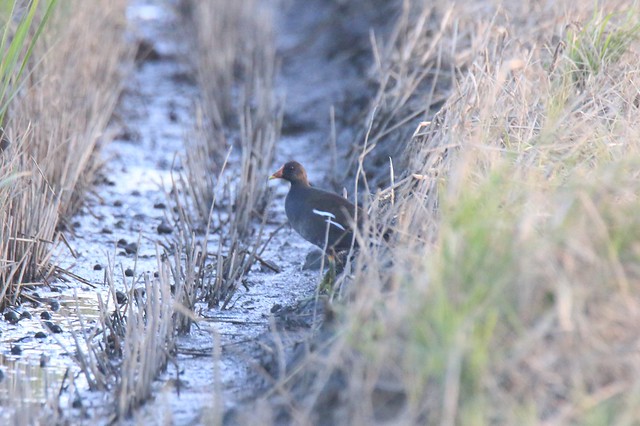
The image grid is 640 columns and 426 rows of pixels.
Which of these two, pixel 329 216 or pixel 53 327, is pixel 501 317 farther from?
pixel 53 327

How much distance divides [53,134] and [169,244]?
0.94 metres

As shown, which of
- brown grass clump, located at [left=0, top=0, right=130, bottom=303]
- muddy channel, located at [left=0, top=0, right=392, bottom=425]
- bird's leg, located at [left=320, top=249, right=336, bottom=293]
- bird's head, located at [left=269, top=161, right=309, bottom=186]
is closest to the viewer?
muddy channel, located at [left=0, top=0, right=392, bottom=425]

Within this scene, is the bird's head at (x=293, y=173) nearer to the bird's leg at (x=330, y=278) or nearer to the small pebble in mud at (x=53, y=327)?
the bird's leg at (x=330, y=278)

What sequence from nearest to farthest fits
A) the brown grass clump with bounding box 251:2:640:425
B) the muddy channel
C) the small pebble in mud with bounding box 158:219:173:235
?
the brown grass clump with bounding box 251:2:640:425 < the muddy channel < the small pebble in mud with bounding box 158:219:173:235

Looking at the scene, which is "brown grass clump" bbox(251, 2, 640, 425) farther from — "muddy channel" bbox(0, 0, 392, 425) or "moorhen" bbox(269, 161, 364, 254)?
"moorhen" bbox(269, 161, 364, 254)

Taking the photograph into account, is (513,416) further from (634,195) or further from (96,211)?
(96,211)

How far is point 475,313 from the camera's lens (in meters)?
2.69

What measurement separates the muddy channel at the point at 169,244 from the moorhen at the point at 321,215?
10.9 inches

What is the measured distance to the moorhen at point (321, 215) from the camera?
447cm

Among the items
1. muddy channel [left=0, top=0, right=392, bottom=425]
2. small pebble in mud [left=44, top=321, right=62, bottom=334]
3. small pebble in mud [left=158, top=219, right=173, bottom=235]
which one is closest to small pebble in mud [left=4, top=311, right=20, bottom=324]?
muddy channel [left=0, top=0, right=392, bottom=425]

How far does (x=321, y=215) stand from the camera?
4535mm

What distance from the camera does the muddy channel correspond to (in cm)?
358

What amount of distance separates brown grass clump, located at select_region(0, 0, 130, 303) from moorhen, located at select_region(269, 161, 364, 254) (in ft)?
3.68

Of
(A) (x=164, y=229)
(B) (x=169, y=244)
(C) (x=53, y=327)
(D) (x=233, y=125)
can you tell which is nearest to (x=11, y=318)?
(C) (x=53, y=327)
